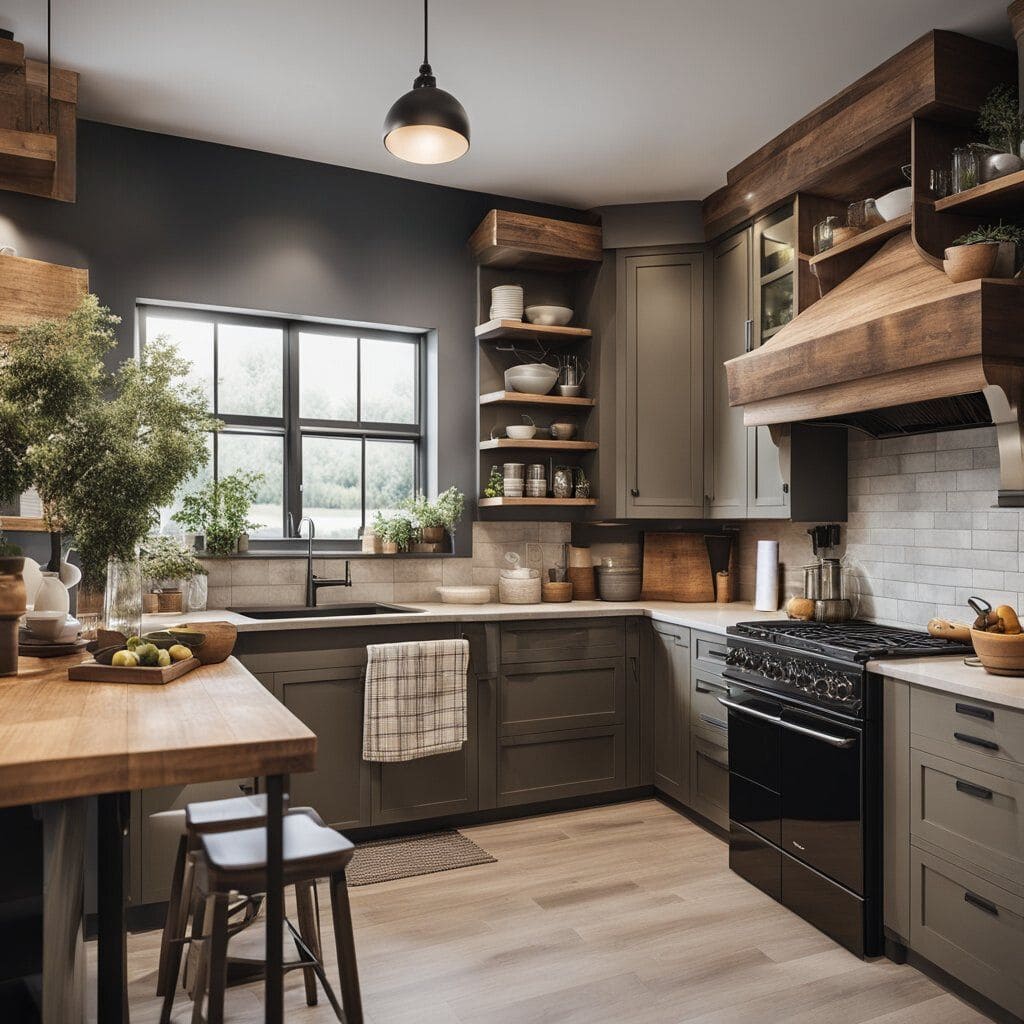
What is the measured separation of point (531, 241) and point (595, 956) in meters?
3.09

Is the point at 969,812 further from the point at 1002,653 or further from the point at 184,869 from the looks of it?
the point at 184,869

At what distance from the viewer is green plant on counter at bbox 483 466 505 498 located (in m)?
4.35

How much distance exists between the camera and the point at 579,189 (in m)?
4.36

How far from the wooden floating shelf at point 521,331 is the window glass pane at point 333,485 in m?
0.85

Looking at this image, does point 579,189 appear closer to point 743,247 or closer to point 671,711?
point 743,247

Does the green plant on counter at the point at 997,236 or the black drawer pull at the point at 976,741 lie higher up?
the green plant on counter at the point at 997,236

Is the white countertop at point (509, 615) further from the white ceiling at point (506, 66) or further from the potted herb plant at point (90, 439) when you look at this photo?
the white ceiling at point (506, 66)

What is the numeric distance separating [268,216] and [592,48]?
67.3 inches

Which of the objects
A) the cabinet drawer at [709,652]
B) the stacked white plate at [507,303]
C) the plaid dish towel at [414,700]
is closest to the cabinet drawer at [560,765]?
the plaid dish towel at [414,700]

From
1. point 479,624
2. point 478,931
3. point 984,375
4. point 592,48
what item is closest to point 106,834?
point 478,931

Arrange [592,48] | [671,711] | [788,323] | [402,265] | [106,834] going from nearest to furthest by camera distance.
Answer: [106,834] < [592,48] < [788,323] < [671,711] < [402,265]

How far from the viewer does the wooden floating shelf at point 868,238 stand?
3035 millimetres

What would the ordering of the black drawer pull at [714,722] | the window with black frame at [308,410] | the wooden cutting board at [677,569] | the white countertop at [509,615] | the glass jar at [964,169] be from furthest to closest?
the wooden cutting board at [677,569] < the window with black frame at [308,410] < the black drawer pull at [714,722] < the white countertop at [509,615] < the glass jar at [964,169]

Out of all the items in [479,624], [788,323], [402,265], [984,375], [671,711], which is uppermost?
[402,265]
